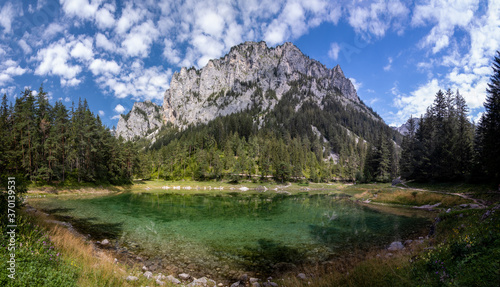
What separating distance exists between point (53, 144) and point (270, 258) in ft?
213

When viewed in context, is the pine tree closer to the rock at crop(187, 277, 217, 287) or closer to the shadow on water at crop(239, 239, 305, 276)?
the shadow on water at crop(239, 239, 305, 276)

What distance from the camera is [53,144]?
53781 millimetres

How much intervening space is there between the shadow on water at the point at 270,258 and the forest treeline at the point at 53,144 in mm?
49732

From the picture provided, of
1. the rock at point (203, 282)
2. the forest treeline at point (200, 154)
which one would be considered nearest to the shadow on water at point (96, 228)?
the rock at point (203, 282)

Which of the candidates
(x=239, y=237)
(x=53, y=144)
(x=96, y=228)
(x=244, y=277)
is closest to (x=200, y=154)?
(x=53, y=144)

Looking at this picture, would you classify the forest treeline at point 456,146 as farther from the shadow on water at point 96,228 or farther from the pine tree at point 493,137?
the shadow on water at point 96,228

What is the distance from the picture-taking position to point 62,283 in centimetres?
689

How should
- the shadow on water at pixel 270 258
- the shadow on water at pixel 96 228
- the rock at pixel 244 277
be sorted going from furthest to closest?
the shadow on water at pixel 96 228 < the shadow on water at pixel 270 258 < the rock at pixel 244 277

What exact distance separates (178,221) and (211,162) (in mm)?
94009

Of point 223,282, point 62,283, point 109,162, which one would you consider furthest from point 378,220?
point 109,162

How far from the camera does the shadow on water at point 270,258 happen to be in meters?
15.2

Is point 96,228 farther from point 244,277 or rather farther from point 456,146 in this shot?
point 456,146

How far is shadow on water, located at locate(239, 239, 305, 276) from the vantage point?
1521 centimetres

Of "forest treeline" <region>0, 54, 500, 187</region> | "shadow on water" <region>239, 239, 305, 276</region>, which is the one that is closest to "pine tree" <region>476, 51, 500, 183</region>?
"forest treeline" <region>0, 54, 500, 187</region>
